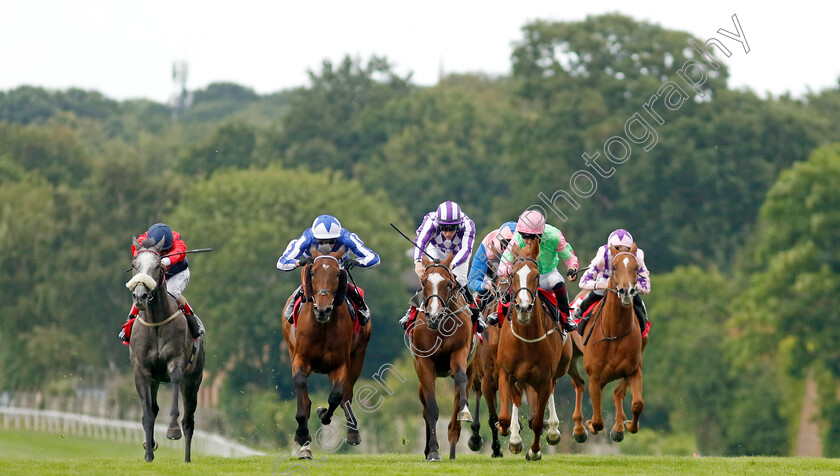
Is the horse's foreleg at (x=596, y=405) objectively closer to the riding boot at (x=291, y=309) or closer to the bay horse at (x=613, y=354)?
the bay horse at (x=613, y=354)

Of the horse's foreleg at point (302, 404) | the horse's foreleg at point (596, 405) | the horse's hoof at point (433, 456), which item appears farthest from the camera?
the horse's foreleg at point (596, 405)

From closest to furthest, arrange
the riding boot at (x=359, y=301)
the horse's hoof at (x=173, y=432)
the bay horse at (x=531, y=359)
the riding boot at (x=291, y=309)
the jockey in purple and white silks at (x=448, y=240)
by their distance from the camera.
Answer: the horse's hoof at (x=173, y=432)
the bay horse at (x=531, y=359)
the riding boot at (x=291, y=309)
the riding boot at (x=359, y=301)
the jockey in purple and white silks at (x=448, y=240)

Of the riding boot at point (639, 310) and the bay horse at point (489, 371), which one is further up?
the riding boot at point (639, 310)

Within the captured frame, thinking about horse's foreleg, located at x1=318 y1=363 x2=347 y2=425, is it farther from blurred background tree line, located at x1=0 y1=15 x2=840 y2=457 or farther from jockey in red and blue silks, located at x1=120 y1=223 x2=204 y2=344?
blurred background tree line, located at x1=0 y1=15 x2=840 y2=457

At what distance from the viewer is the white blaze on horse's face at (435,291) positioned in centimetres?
1633

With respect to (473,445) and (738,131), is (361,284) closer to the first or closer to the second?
(738,131)

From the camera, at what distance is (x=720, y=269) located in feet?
195

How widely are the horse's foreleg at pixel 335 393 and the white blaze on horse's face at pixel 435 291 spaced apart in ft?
4.83

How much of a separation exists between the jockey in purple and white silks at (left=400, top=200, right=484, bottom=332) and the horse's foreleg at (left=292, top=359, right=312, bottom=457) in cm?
161

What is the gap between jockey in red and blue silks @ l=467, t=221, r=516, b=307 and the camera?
18.4m

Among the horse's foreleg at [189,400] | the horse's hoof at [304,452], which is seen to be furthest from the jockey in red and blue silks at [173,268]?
the horse's hoof at [304,452]

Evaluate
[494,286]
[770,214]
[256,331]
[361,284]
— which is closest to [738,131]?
[770,214]

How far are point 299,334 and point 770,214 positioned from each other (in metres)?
33.0

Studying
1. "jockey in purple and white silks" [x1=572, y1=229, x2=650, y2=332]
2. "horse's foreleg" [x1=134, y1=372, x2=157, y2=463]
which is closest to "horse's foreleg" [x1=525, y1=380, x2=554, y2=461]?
"jockey in purple and white silks" [x1=572, y1=229, x2=650, y2=332]
